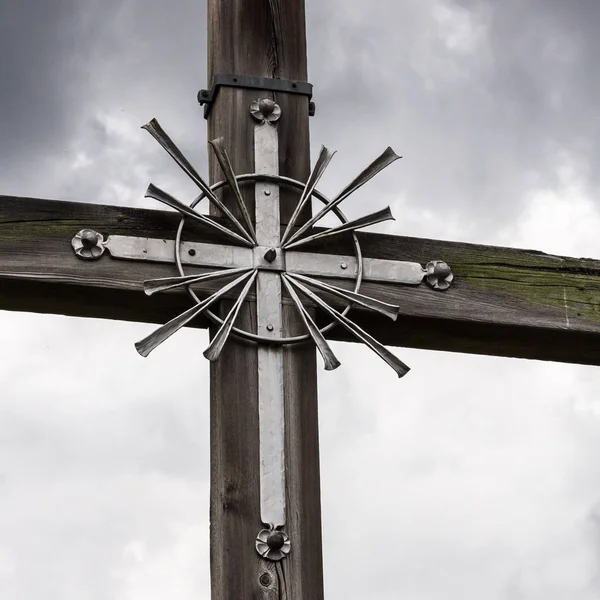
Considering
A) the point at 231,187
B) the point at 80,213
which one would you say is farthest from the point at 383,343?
the point at 80,213

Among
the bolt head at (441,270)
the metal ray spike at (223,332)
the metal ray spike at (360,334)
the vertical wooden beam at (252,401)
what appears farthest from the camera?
the bolt head at (441,270)

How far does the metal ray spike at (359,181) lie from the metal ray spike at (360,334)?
0.15m

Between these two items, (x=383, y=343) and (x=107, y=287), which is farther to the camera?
(x=383, y=343)

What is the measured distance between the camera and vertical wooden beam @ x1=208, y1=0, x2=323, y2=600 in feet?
11.7

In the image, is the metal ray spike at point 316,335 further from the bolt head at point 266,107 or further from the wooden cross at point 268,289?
the bolt head at point 266,107

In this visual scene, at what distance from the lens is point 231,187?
3.92 meters

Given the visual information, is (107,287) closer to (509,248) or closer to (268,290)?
(268,290)

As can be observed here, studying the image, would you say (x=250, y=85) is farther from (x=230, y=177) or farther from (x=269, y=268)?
(x=269, y=268)

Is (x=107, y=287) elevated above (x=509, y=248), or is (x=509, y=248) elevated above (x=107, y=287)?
(x=509, y=248)

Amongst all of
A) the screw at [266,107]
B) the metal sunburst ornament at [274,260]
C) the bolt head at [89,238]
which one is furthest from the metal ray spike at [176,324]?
the screw at [266,107]

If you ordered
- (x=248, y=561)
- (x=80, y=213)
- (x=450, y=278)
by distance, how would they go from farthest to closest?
(x=450, y=278)
(x=80, y=213)
(x=248, y=561)

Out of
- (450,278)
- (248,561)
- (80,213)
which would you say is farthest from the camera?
(450,278)

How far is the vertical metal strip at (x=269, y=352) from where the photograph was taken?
365 cm

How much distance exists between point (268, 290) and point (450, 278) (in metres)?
0.51
